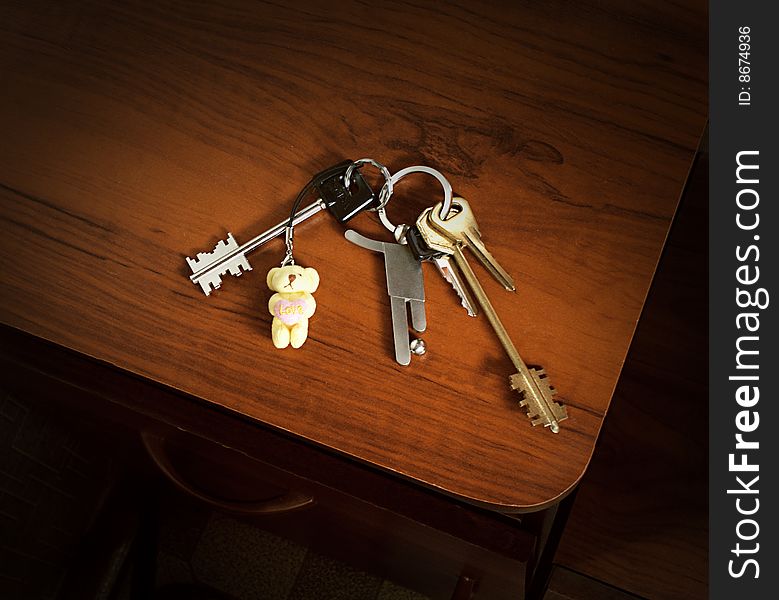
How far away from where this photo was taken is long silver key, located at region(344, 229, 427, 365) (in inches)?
21.3

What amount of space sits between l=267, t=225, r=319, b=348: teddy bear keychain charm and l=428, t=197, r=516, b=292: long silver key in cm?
10

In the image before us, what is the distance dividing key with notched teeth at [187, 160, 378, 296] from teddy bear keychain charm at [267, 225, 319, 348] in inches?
1.5

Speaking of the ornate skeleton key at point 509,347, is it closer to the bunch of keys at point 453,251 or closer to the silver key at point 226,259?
the bunch of keys at point 453,251

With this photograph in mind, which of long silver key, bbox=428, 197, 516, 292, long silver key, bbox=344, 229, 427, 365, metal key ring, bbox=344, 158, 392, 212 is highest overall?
metal key ring, bbox=344, 158, 392, 212

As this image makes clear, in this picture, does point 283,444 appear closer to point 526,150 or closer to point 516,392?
point 516,392

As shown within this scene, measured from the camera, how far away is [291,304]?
53 centimetres

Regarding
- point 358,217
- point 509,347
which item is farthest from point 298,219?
point 509,347

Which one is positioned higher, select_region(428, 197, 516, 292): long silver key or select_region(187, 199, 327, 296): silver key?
select_region(428, 197, 516, 292): long silver key

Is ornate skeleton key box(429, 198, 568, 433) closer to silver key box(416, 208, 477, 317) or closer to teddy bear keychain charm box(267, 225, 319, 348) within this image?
silver key box(416, 208, 477, 317)

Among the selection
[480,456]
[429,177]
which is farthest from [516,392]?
[429,177]

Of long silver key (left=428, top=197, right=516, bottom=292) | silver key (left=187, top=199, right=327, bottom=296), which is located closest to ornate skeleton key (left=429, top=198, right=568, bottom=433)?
long silver key (left=428, top=197, right=516, bottom=292)

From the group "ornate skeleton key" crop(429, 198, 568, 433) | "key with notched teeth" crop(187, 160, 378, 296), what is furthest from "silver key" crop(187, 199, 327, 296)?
"ornate skeleton key" crop(429, 198, 568, 433)

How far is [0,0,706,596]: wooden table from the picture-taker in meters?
0.54

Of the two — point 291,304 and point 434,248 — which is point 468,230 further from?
point 291,304
